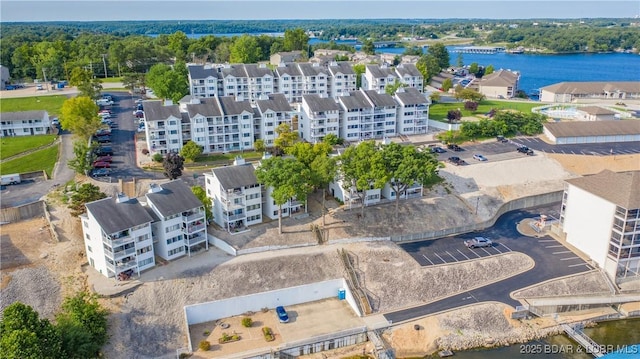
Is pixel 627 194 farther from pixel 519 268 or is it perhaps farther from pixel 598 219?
pixel 519 268

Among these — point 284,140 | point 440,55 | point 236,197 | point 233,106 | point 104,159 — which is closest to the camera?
point 236,197

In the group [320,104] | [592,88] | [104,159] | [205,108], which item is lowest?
[104,159]

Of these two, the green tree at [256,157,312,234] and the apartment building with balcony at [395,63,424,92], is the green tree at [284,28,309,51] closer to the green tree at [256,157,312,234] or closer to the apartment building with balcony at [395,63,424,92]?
the apartment building with balcony at [395,63,424,92]

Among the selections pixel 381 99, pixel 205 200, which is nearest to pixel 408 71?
pixel 381 99

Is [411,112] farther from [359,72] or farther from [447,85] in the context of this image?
[447,85]

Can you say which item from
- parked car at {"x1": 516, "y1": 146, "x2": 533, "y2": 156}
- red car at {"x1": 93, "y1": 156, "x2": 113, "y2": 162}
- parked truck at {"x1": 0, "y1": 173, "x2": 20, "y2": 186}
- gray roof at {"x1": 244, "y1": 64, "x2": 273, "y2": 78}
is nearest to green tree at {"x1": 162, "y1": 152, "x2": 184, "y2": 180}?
red car at {"x1": 93, "y1": 156, "x2": 113, "y2": 162}

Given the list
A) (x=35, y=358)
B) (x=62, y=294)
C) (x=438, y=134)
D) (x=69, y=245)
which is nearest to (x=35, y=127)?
(x=69, y=245)
